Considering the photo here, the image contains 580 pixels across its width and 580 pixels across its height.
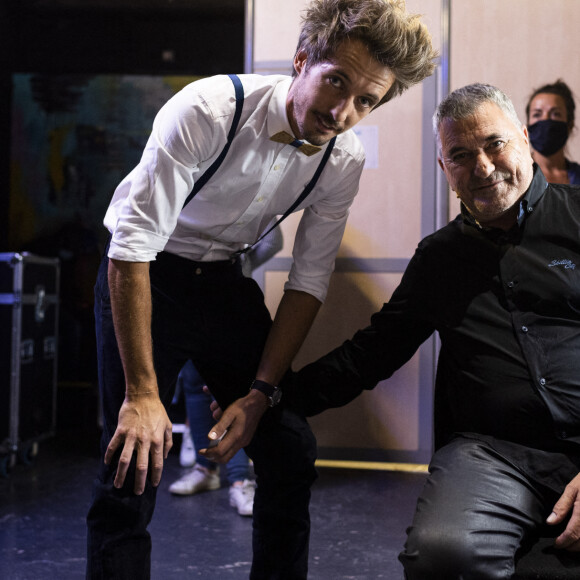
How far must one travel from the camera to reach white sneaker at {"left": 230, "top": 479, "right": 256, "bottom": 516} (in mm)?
2566

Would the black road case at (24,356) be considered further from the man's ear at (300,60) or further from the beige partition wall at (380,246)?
the man's ear at (300,60)

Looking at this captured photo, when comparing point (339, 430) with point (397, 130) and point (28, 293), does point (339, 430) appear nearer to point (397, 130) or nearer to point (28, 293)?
point (397, 130)

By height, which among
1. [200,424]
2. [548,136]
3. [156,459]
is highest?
[548,136]

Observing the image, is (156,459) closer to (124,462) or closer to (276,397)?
(124,462)

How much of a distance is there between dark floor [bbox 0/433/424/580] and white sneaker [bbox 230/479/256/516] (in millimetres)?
37

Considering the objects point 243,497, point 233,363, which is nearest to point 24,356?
point 243,497

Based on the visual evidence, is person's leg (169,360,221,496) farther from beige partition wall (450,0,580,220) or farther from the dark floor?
beige partition wall (450,0,580,220)

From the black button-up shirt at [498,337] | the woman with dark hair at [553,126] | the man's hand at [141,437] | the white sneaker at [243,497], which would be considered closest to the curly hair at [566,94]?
the woman with dark hair at [553,126]

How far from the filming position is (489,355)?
55.1 inches

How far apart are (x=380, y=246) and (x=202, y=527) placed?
1628mm

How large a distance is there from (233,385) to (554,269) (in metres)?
0.75

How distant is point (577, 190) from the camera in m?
1.54

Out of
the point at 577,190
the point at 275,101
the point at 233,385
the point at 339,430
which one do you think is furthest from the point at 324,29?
the point at 339,430

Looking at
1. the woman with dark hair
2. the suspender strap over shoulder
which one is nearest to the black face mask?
the woman with dark hair
